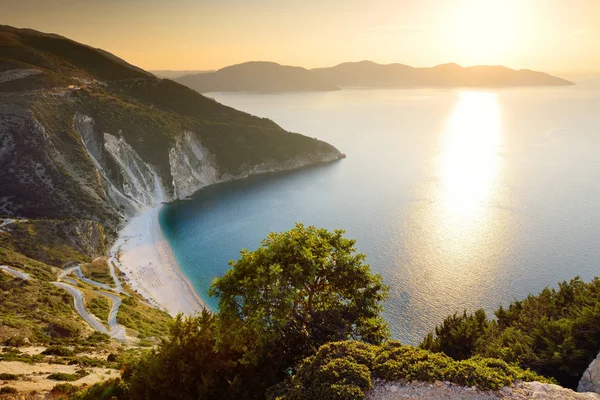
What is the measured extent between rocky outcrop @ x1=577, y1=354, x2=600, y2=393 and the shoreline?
40.4 m

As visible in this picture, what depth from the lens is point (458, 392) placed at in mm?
13523

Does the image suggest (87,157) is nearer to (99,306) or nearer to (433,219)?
(99,306)

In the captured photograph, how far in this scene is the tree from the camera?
18.2m

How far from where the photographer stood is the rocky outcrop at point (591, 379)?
16453 millimetres

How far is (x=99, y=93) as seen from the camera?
107 metres

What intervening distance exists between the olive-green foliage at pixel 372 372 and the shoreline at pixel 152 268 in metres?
35.5

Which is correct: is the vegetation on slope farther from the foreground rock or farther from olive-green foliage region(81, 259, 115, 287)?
the foreground rock

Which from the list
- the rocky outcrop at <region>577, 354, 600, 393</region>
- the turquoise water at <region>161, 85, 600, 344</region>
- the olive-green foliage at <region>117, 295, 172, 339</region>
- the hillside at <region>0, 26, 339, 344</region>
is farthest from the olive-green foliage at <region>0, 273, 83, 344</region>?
the rocky outcrop at <region>577, 354, 600, 393</region>

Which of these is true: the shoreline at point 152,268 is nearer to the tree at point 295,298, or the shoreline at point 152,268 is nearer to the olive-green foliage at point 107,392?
the olive-green foliage at point 107,392

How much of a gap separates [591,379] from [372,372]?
35.7 feet

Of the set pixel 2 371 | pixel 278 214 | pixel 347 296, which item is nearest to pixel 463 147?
pixel 278 214

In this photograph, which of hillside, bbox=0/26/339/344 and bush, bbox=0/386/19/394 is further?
hillside, bbox=0/26/339/344

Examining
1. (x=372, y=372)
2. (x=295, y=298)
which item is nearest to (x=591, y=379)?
(x=372, y=372)

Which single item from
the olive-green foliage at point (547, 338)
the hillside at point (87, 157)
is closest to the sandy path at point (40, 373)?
the hillside at point (87, 157)
